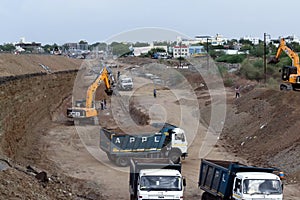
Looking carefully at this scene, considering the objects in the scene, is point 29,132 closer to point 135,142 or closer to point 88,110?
point 88,110

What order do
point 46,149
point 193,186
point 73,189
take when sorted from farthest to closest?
1. point 46,149
2. point 193,186
3. point 73,189

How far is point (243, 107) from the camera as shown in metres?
48.1

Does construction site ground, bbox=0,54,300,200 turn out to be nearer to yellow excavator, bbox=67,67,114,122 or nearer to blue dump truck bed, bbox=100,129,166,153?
yellow excavator, bbox=67,67,114,122

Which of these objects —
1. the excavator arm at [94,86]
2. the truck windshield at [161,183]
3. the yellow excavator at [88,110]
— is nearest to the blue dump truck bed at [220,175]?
the truck windshield at [161,183]

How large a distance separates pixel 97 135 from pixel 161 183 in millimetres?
21565

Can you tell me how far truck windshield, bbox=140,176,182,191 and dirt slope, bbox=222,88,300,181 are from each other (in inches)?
396

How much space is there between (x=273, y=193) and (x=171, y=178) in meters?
3.33

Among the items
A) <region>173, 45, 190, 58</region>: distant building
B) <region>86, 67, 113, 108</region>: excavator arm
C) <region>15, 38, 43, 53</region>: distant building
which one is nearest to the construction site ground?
<region>86, 67, 113, 108</region>: excavator arm

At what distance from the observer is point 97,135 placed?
37.9 metres

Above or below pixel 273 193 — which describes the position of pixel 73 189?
below

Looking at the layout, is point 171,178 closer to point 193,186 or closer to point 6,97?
point 193,186

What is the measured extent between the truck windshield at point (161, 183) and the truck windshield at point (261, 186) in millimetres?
2199

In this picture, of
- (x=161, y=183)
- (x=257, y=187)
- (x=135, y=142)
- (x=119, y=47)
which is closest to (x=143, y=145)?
(x=135, y=142)

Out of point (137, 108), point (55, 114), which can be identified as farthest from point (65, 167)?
point (137, 108)
